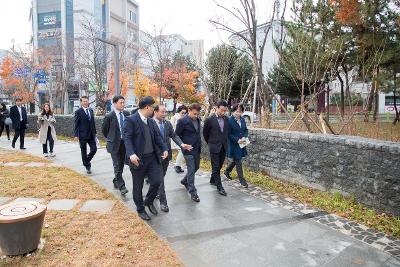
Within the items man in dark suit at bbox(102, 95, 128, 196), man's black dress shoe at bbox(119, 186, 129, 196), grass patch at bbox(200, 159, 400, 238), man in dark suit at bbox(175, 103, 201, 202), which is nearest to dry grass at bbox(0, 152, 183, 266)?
man's black dress shoe at bbox(119, 186, 129, 196)

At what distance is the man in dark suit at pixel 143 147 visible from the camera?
4.92 m

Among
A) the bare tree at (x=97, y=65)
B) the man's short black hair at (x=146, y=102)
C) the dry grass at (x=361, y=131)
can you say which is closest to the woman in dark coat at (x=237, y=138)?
the man's short black hair at (x=146, y=102)

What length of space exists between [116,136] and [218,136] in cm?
183

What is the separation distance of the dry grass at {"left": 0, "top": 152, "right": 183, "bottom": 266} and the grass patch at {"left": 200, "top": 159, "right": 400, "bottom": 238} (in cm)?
281

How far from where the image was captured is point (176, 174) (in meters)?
8.23

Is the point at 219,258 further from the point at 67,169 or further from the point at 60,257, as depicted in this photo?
the point at 67,169

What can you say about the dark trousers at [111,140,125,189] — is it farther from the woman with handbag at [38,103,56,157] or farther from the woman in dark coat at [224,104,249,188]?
the woman with handbag at [38,103,56,157]

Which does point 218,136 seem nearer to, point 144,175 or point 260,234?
point 144,175

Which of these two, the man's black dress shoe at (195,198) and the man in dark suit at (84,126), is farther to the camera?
the man in dark suit at (84,126)

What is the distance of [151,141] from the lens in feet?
16.6

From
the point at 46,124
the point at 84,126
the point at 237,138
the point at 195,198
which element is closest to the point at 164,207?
the point at 195,198

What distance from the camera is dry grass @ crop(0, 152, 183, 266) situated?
3721 mm

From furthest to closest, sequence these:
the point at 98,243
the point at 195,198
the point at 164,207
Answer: the point at 195,198
the point at 164,207
the point at 98,243

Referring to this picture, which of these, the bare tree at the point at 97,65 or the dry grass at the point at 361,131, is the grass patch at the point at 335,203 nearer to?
the dry grass at the point at 361,131
